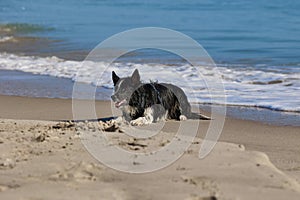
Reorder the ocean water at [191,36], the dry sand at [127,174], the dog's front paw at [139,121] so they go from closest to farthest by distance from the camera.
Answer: the dry sand at [127,174], the dog's front paw at [139,121], the ocean water at [191,36]

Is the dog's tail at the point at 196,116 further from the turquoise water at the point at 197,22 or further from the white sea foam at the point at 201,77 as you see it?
the turquoise water at the point at 197,22

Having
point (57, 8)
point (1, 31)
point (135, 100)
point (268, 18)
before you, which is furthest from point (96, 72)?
point (57, 8)

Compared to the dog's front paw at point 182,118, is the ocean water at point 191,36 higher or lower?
lower

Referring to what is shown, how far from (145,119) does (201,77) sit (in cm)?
413

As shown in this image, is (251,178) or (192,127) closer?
(251,178)

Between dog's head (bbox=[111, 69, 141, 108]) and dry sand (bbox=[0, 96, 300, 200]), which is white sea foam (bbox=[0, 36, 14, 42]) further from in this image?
dry sand (bbox=[0, 96, 300, 200])

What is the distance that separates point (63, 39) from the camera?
20609mm

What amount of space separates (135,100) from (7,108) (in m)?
2.20

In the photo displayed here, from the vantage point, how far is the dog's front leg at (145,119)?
7.08m

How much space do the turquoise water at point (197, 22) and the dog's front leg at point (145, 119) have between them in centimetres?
623

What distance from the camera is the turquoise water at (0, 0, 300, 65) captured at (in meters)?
16.1

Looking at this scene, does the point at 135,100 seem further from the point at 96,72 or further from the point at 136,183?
the point at 96,72

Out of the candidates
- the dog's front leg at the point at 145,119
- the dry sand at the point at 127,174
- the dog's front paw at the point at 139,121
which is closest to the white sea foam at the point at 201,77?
the dog's front leg at the point at 145,119

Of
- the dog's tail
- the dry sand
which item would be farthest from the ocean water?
the dry sand
